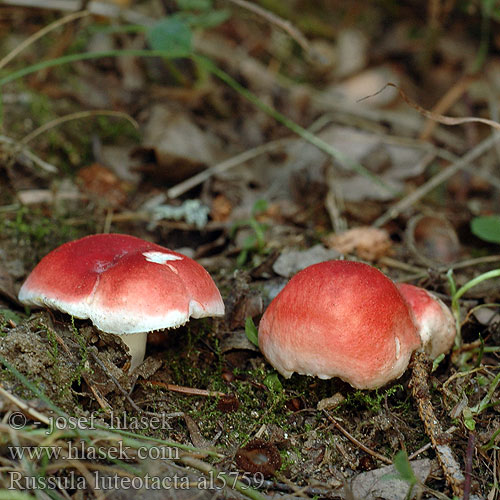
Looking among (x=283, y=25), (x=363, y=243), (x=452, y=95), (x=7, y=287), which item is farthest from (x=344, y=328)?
(x=452, y=95)

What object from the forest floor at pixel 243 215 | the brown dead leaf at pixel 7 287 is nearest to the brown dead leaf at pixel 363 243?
the forest floor at pixel 243 215

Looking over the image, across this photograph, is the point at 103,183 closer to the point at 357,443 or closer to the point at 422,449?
the point at 357,443

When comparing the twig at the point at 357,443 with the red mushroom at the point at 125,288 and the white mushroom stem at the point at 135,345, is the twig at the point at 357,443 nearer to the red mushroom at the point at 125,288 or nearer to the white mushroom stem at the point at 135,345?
the red mushroom at the point at 125,288

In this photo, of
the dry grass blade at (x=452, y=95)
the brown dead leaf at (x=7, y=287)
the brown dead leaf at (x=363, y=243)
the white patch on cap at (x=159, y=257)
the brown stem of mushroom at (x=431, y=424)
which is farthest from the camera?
the dry grass blade at (x=452, y=95)

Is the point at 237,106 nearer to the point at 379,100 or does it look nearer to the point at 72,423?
the point at 379,100

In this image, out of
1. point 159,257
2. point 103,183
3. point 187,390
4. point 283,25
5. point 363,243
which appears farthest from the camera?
point 103,183

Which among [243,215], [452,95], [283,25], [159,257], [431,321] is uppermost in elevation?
[283,25]
